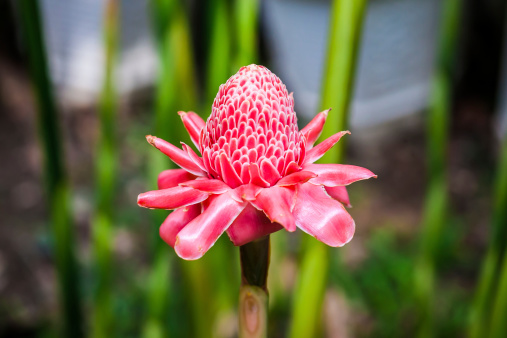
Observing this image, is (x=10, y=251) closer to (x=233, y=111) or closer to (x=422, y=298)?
(x=422, y=298)

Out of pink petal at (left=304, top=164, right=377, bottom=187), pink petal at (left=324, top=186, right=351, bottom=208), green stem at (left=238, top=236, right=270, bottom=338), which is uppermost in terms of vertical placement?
pink petal at (left=304, top=164, right=377, bottom=187)

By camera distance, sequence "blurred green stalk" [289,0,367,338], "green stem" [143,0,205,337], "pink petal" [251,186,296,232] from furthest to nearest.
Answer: "green stem" [143,0,205,337] < "blurred green stalk" [289,0,367,338] < "pink petal" [251,186,296,232]

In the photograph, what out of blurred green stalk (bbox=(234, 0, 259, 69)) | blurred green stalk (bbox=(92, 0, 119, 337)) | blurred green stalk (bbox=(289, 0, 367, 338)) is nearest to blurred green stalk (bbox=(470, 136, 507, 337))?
blurred green stalk (bbox=(289, 0, 367, 338))

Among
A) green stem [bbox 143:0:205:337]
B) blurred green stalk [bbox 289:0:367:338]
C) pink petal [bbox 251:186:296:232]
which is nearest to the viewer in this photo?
pink petal [bbox 251:186:296:232]

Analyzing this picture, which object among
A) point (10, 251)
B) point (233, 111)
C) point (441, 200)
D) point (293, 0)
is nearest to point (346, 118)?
point (233, 111)

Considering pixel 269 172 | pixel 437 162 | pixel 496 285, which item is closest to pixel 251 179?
pixel 269 172

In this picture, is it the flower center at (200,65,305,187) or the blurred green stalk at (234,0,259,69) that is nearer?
the flower center at (200,65,305,187)

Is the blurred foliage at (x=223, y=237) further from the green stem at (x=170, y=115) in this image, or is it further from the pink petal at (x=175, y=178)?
the pink petal at (x=175, y=178)

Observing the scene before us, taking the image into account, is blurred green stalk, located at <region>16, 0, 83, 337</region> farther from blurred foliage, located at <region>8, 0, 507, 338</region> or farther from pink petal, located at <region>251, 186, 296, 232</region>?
pink petal, located at <region>251, 186, 296, 232</region>
